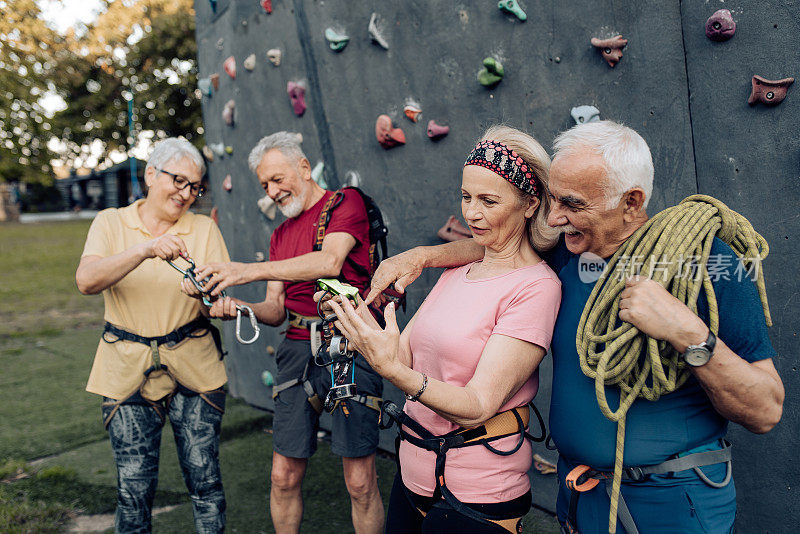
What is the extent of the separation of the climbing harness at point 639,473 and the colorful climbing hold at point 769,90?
133 centimetres

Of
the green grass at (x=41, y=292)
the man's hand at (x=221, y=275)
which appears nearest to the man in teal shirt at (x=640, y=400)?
the man's hand at (x=221, y=275)

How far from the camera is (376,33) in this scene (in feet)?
12.2

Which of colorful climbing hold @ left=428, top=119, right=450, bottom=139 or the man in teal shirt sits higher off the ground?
colorful climbing hold @ left=428, top=119, right=450, bottom=139

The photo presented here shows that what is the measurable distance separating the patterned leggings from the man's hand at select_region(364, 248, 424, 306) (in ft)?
4.32

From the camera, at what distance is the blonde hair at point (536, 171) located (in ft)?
5.98

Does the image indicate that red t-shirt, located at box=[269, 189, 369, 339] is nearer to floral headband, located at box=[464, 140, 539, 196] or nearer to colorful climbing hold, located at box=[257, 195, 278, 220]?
floral headband, located at box=[464, 140, 539, 196]

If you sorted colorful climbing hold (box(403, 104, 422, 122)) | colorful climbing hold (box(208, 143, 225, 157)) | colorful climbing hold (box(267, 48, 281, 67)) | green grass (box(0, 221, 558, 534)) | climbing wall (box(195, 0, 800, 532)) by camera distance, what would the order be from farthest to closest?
1. colorful climbing hold (box(208, 143, 225, 157))
2. colorful climbing hold (box(267, 48, 281, 67))
3. green grass (box(0, 221, 558, 534))
4. colorful climbing hold (box(403, 104, 422, 122))
5. climbing wall (box(195, 0, 800, 532))

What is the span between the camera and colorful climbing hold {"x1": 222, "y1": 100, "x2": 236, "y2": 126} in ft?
17.2

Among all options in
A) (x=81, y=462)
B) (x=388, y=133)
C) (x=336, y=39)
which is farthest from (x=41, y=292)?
(x=388, y=133)

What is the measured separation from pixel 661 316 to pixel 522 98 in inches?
75.8

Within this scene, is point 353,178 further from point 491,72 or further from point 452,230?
point 491,72

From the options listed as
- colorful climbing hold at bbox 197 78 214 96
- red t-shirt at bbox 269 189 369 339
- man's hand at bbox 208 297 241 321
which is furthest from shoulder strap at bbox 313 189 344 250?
colorful climbing hold at bbox 197 78 214 96

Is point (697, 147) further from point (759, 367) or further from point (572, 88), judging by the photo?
point (759, 367)

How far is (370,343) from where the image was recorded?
155cm
